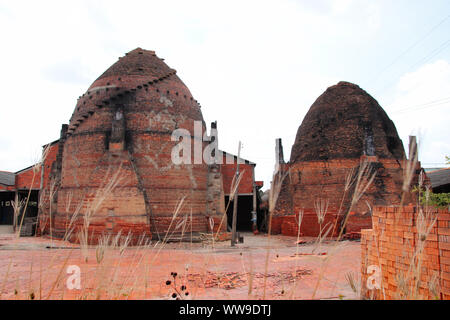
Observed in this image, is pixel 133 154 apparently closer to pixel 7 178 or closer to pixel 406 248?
pixel 406 248

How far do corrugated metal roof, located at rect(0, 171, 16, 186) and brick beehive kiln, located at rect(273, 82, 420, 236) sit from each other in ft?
72.2

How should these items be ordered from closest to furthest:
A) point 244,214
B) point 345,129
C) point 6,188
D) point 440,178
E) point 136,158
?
point 136,158 < point 345,129 < point 440,178 < point 6,188 < point 244,214

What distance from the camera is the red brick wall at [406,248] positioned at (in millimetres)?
3783

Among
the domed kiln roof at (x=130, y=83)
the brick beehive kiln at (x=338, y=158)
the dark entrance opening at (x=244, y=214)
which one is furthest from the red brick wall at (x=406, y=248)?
the dark entrance opening at (x=244, y=214)

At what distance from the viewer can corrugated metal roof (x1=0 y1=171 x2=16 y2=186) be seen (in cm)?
2726

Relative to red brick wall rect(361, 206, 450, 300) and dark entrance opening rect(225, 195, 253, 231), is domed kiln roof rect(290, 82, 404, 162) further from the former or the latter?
red brick wall rect(361, 206, 450, 300)

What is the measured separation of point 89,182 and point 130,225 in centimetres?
317

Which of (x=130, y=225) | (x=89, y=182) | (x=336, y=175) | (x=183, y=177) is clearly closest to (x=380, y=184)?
(x=336, y=175)

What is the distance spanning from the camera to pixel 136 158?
1673 cm

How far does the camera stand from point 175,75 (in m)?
19.9

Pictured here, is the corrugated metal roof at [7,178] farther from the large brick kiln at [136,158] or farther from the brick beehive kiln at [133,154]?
the brick beehive kiln at [133,154]

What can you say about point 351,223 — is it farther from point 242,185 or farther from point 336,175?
point 242,185

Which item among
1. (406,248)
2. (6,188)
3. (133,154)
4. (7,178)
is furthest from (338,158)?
(7,178)

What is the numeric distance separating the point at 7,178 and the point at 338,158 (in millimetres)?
27743
